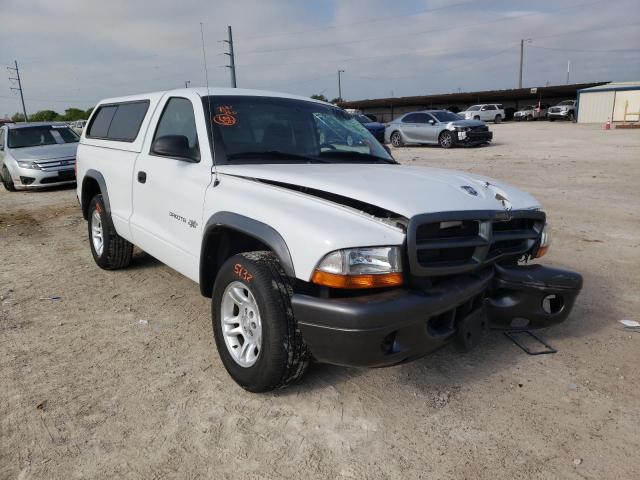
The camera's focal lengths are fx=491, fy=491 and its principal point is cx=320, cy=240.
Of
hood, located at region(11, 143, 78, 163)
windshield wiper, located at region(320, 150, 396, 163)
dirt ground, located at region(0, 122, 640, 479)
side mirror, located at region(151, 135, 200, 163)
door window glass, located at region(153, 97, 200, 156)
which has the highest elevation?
door window glass, located at region(153, 97, 200, 156)

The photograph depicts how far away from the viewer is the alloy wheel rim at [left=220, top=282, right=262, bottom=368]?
283 centimetres

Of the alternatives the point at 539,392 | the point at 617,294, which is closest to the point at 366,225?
the point at 539,392

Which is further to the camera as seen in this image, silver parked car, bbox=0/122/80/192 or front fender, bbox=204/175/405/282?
silver parked car, bbox=0/122/80/192

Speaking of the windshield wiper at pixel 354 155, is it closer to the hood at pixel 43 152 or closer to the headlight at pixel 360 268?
the headlight at pixel 360 268

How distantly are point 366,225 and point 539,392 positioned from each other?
153 cm

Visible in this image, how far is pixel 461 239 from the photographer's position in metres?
2.63

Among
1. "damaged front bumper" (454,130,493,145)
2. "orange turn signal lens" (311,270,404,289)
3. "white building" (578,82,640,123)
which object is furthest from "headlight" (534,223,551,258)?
"white building" (578,82,640,123)

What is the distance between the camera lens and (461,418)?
2695 mm

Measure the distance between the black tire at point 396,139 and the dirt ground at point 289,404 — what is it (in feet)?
56.0

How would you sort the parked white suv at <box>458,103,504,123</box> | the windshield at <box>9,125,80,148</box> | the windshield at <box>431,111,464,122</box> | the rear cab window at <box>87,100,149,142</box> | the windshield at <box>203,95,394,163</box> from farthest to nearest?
the parked white suv at <box>458,103,504,123</box> < the windshield at <box>431,111,464,122</box> < the windshield at <box>9,125,80,148</box> < the rear cab window at <box>87,100,149,142</box> < the windshield at <box>203,95,394,163</box>

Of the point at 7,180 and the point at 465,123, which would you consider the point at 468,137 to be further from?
the point at 7,180

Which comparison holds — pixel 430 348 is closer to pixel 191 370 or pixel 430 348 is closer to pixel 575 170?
pixel 191 370

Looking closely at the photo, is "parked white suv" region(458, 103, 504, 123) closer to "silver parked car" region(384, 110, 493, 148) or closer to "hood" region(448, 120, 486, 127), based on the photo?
"silver parked car" region(384, 110, 493, 148)

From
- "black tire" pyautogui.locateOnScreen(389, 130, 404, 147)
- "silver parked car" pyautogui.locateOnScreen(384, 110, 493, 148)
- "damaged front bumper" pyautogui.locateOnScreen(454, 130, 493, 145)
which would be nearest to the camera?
"damaged front bumper" pyautogui.locateOnScreen(454, 130, 493, 145)
